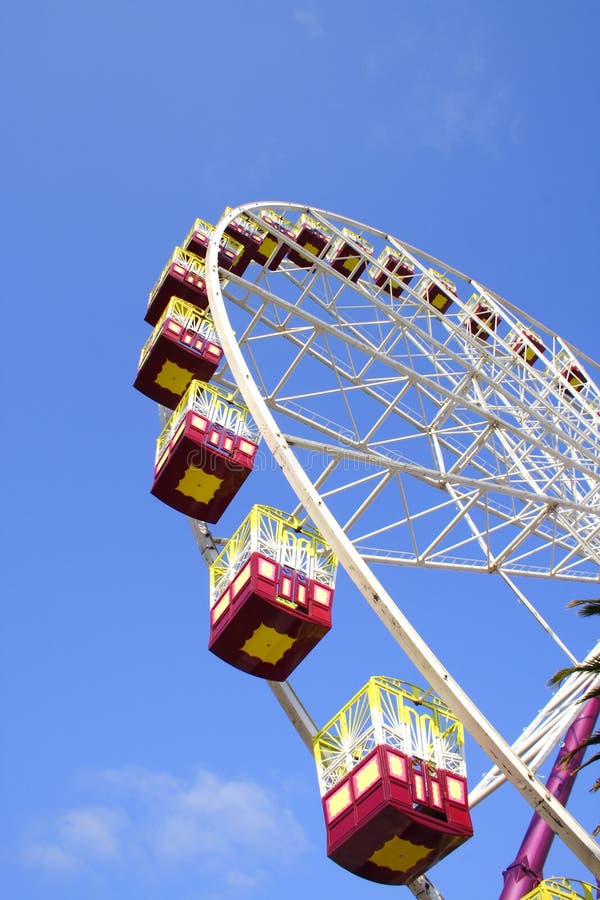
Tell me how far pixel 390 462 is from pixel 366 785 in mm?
3780

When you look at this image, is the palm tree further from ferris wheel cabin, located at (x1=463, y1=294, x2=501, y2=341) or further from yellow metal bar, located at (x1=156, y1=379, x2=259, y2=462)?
ferris wheel cabin, located at (x1=463, y1=294, x2=501, y2=341)

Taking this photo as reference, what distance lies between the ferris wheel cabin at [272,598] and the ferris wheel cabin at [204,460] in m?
1.87

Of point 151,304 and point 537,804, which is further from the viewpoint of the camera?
point 151,304

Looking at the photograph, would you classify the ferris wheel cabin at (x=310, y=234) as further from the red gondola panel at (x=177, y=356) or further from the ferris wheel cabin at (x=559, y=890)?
the ferris wheel cabin at (x=559, y=890)

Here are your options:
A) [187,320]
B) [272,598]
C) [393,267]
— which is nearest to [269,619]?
[272,598]

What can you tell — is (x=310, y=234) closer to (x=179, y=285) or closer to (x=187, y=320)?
(x=179, y=285)

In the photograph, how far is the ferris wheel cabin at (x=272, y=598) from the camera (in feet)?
32.8

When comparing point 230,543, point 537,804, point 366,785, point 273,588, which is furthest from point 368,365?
point 537,804

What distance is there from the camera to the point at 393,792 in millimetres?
8219

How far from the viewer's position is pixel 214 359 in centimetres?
1530

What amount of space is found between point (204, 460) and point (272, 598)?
3.25 meters

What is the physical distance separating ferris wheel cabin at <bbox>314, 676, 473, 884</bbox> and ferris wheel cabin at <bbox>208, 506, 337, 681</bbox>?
3.93 ft

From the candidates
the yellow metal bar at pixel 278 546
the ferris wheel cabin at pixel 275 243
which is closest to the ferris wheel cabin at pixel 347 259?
the ferris wheel cabin at pixel 275 243

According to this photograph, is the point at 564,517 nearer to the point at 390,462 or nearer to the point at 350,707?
the point at 390,462
